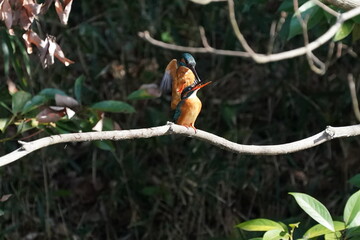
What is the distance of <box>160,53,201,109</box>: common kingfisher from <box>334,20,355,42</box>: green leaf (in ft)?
2.39

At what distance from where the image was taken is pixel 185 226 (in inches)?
181

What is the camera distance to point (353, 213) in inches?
95.3

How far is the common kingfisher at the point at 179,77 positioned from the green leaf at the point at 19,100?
72 centimetres

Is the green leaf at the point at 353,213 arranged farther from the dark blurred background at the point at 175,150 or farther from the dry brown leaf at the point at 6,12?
the dark blurred background at the point at 175,150

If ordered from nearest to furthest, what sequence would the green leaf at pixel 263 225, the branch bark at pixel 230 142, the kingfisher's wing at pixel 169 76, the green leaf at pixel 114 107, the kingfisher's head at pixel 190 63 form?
the branch bark at pixel 230 142 → the green leaf at pixel 263 225 → the green leaf at pixel 114 107 → the kingfisher's head at pixel 190 63 → the kingfisher's wing at pixel 169 76

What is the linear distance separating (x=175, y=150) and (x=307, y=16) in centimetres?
207

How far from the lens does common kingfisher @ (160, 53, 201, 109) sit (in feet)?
11.2

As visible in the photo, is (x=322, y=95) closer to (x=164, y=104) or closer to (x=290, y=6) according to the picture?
(x=164, y=104)

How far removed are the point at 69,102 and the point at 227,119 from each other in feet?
5.47

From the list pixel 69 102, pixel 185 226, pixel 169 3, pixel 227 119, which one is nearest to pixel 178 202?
pixel 185 226

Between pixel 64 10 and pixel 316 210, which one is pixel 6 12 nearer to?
pixel 64 10

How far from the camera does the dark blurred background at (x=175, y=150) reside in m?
4.55

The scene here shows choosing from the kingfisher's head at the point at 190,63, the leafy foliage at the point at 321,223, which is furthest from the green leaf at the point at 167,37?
the leafy foliage at the point at 321,223

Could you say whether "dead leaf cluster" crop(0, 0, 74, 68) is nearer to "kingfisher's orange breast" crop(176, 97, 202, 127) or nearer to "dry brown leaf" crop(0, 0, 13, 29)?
"dry brown leaf" crop(0, 0, 13, 29)
